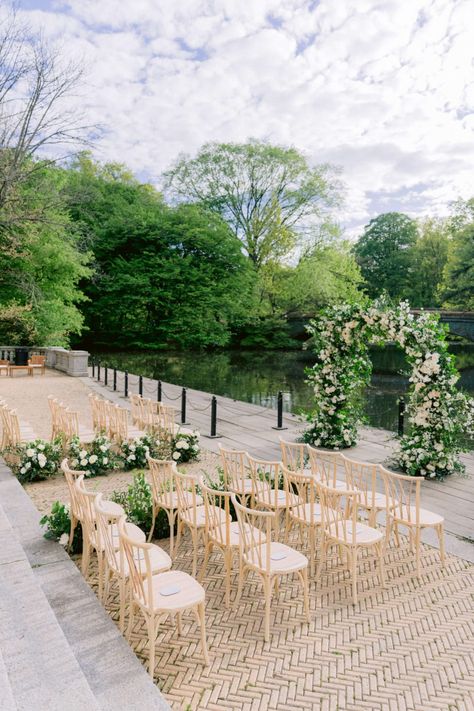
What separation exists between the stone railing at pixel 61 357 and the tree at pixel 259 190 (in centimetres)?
2263

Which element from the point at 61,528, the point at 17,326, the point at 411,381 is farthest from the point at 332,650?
the point at 17,326

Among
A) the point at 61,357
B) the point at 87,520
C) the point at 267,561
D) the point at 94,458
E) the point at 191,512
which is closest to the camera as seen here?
the point at 267,561

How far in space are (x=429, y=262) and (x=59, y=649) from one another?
193ft

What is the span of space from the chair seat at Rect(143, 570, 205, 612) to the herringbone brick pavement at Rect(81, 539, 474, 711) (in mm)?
470

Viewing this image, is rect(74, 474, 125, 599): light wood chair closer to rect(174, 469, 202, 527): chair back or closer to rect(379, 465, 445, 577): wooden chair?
rect(174, 469, 202, 527): chair back

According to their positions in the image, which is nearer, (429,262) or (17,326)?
(17,326)

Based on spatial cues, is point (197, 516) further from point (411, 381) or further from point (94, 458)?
point (411, 381)

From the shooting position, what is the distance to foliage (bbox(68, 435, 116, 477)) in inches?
327

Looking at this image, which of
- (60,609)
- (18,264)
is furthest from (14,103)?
(60,609)

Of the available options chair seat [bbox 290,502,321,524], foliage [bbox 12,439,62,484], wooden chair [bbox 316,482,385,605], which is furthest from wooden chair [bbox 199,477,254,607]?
foliage [bbox 12,439,62,484]

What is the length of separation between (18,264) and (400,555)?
2659cm

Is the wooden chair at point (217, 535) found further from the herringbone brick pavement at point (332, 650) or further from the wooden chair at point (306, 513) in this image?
the wooden chair at point (306, 513)

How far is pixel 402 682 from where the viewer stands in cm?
360

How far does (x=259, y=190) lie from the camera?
139 feet
